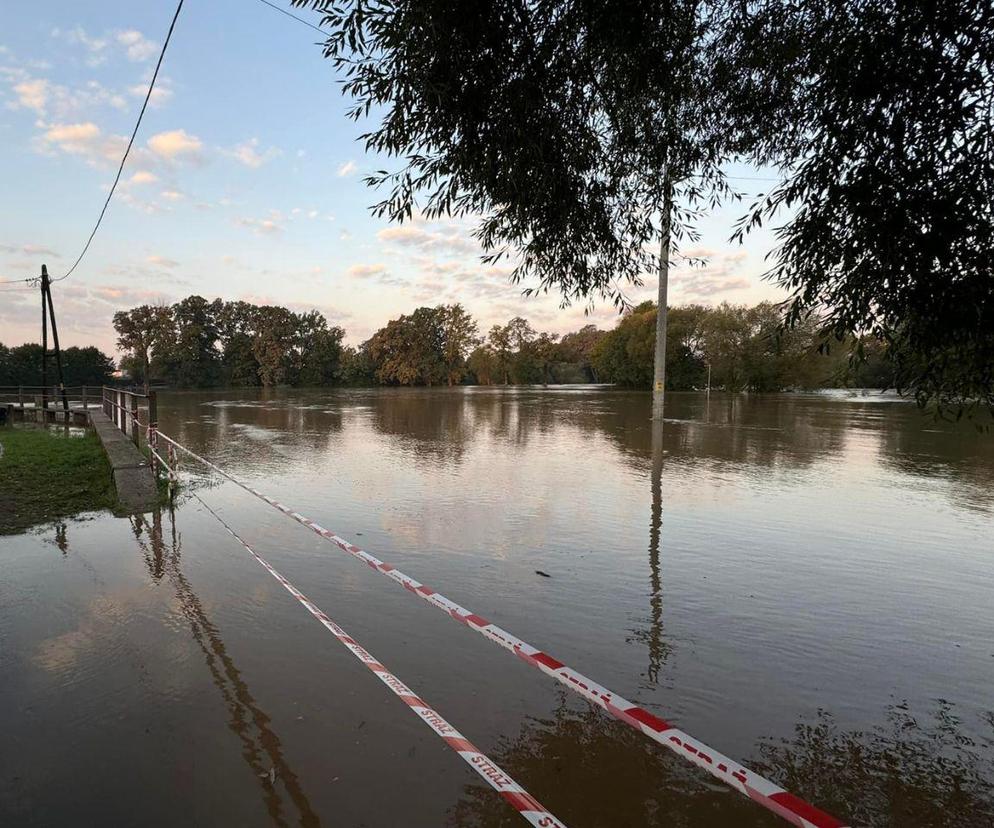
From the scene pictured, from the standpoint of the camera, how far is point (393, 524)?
689cm

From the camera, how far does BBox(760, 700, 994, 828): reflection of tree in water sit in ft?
7.77

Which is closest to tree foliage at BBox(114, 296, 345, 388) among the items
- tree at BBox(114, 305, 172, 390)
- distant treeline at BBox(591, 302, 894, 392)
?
tree at BBox(114, 305, 172, 390)

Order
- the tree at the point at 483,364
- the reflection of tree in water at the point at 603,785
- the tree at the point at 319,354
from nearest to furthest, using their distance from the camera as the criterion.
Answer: the reflection of tree in water at the point at 603,785, the tree at the point at 319,354, the tree at the point at 483,364

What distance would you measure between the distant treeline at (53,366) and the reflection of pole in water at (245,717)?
7446 cm

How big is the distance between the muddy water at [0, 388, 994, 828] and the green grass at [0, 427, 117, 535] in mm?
628

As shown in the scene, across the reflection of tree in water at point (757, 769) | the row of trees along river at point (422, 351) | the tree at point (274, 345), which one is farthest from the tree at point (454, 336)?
the reflection of tree in water at point (757, 769)

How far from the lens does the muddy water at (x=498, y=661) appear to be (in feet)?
7.89

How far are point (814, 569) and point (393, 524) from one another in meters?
4.45

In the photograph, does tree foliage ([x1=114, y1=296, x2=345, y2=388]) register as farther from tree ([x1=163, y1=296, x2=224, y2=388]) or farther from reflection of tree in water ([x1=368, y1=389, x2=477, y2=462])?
reflection of tree in water ([x1=368, y1=389, x2=477, y2=462])

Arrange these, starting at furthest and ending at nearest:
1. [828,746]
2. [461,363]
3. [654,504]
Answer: [461,363], [654,504], [828,746]

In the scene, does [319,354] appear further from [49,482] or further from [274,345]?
[49,482]

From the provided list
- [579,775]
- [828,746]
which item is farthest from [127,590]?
[828,746]

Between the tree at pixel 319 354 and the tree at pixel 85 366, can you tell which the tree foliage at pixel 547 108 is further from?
the tree at pixel 319 354

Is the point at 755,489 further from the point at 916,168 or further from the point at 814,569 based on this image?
the point at 916,168
